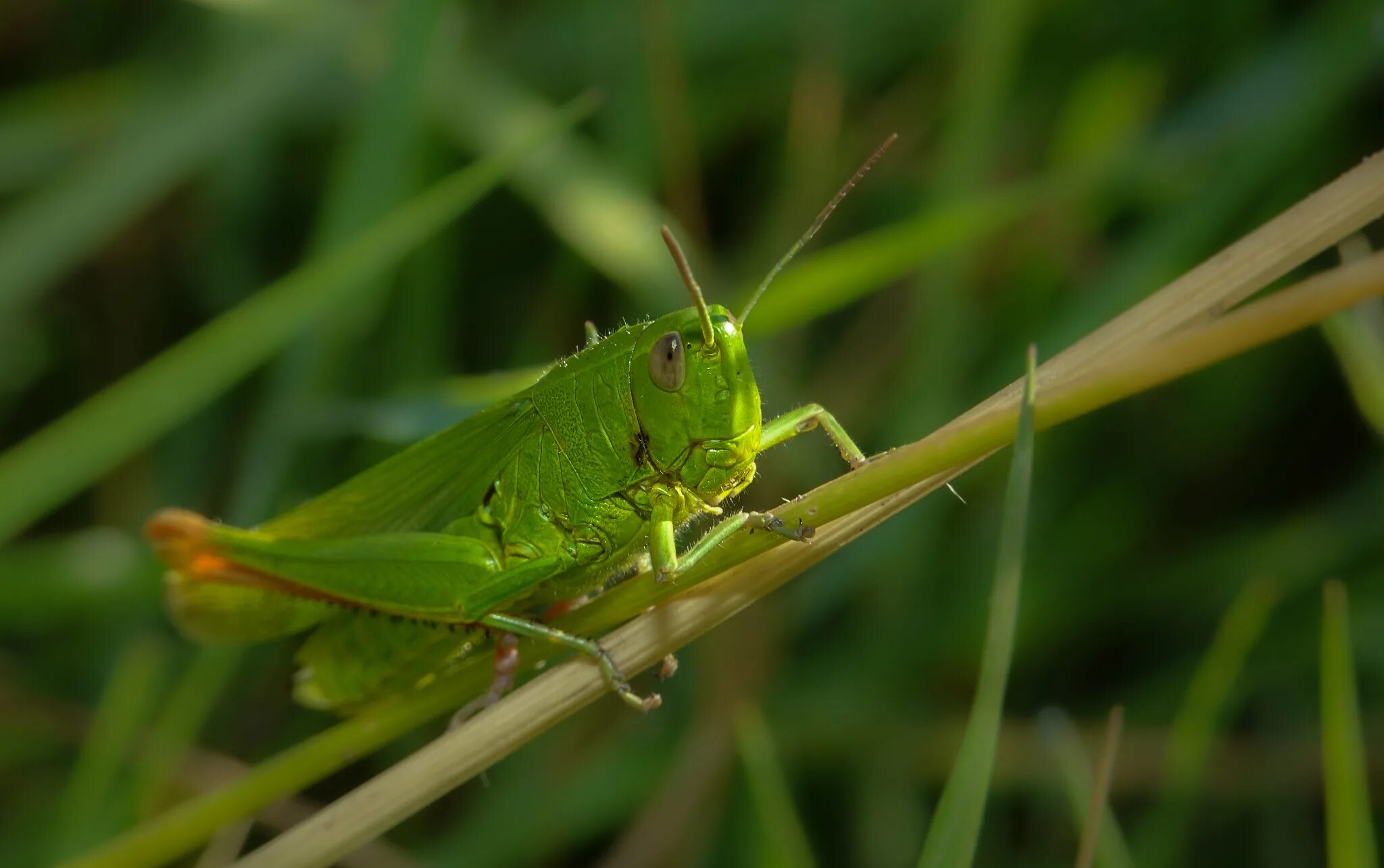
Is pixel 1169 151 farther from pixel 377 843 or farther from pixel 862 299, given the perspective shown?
pixel 377 843

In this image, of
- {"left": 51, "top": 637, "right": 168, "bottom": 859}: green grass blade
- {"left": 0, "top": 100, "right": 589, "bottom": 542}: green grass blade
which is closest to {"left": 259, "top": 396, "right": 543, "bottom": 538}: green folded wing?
{"left": 0, "top": 100, "right": 589, "bottom": 542}: green grass blade

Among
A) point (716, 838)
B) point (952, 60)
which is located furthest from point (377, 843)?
point (952, 60)

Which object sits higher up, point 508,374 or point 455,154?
point 455,154

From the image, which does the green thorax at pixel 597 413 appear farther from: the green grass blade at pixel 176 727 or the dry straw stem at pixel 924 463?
the green grass blade at pixel 176 727

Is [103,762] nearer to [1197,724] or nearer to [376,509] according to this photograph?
[376,509]

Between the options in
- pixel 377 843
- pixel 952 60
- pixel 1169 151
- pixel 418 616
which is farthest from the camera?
pixel 952 60

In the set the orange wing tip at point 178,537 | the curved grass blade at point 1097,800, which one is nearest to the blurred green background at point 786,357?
the orange wing tip at point 178,537

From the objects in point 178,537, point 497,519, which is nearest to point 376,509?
point 497,519

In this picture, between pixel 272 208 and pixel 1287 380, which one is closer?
pixel 1287 380
